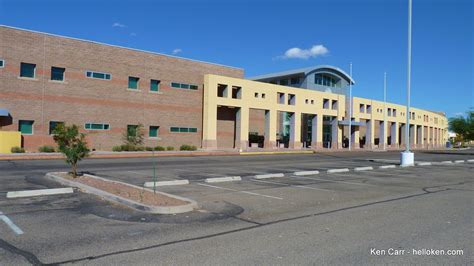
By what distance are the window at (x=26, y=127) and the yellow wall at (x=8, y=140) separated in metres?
1.65

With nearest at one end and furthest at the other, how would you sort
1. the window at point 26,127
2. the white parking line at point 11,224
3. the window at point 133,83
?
the white parking line at point 11,224, the window at point 26,127, the window at point 133,83

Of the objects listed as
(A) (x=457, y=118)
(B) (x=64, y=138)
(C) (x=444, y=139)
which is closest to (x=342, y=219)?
(B) (x=64, y=138)

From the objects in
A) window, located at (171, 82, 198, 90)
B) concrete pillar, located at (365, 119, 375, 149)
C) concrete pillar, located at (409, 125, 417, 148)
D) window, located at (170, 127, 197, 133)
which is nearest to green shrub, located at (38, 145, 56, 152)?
window, located at (170, 127, 197, 133)

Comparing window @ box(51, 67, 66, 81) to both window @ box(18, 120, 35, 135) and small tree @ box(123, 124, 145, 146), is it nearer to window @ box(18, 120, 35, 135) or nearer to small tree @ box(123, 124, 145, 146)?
window @ box(18, 120, 35, 135)

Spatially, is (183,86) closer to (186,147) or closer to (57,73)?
(186,147)

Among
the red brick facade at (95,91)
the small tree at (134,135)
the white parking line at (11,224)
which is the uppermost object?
the red brick facade at (95,91)

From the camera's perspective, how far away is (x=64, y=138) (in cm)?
1422

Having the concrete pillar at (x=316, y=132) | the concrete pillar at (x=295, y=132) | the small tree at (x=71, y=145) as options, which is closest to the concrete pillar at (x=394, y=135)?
the concrete pillar at (x=316, y=132)

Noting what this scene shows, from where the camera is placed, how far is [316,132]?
2245 inches

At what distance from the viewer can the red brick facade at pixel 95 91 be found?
31078mm

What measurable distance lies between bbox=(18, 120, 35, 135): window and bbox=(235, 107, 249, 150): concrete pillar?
21.3 metres

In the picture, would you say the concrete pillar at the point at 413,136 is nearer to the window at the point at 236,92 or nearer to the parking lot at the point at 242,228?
the window at the point at 236,92

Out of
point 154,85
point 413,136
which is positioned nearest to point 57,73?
point 154,85

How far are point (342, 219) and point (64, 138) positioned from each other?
9.80 meters
